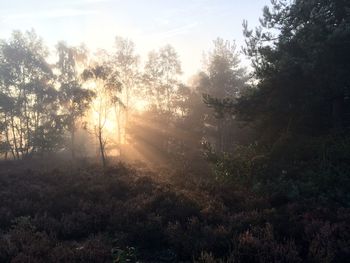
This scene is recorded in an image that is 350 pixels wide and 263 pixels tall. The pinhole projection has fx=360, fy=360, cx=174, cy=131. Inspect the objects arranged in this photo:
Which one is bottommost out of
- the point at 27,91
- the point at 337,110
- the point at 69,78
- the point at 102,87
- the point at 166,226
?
the point at 166,226

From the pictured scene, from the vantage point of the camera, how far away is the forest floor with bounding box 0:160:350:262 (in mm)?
7113

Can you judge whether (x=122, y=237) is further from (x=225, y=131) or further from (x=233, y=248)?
(x=225, y=131)

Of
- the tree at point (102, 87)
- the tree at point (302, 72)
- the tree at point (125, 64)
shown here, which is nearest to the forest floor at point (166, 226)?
the tree at point (302, 72)

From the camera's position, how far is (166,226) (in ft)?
32.0

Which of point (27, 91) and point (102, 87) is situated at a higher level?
point (27, 91)

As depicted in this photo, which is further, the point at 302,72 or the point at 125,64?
the point at 125,64

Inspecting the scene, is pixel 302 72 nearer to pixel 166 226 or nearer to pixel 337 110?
pixel 337 110

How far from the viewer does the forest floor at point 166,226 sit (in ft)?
23.3

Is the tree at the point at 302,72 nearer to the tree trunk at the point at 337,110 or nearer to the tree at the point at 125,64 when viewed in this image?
the tree trunk at the point at 337,110

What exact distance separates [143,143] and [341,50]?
25.9 m

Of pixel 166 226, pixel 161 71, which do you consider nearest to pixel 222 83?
pixel 161 71

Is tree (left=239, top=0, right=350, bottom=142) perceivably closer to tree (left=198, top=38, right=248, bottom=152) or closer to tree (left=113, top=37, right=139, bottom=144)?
tree (left=198, top=38, right=248, bottom=152)

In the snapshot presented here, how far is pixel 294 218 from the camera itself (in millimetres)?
9148

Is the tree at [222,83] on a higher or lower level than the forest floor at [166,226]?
higher
